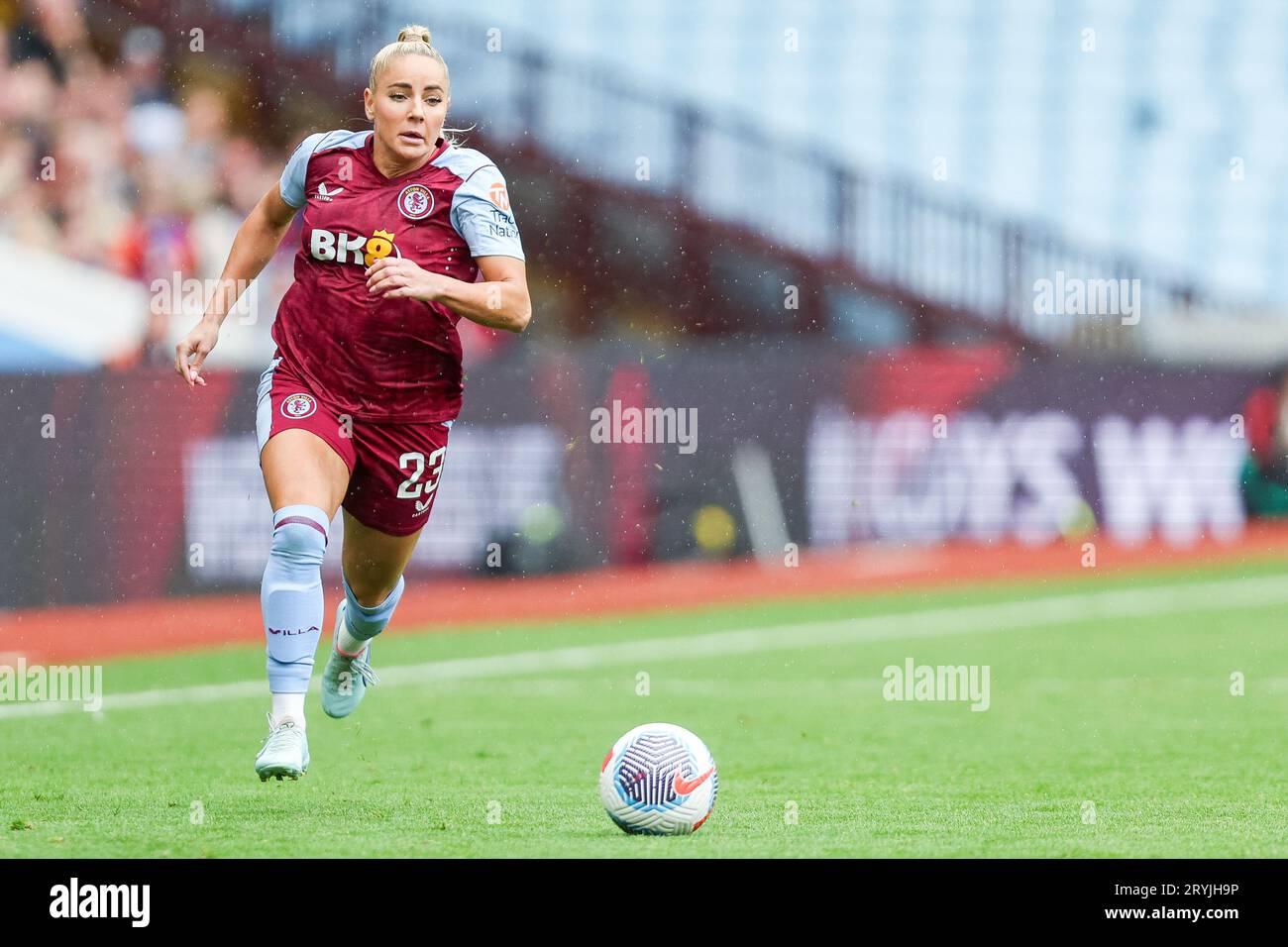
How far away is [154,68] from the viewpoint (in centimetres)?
1666

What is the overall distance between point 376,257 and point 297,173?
487mm

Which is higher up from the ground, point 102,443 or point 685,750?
point 102,443

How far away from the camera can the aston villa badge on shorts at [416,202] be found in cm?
586

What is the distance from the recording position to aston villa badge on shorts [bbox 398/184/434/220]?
19.2ft

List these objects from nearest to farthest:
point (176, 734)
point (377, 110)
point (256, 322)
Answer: point (377, 110) → point (176, 734) → point (256, 322)

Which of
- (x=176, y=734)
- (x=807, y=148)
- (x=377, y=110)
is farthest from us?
(x=807, y=148)

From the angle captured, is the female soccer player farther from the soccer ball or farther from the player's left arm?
the soccer ball

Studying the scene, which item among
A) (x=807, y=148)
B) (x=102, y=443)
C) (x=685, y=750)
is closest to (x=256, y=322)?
(x=102, y=443)

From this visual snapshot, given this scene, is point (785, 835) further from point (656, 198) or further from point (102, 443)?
point (656, 198)

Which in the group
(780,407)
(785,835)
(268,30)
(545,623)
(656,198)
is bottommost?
Result: (785,835)

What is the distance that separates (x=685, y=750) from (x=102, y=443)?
899 cm

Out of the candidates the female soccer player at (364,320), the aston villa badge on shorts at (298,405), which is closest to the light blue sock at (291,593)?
the female soccer player at (364,320)

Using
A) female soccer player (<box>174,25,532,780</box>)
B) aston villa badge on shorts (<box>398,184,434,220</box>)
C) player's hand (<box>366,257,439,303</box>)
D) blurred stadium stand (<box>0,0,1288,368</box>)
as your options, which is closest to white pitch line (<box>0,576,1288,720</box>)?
female soccer player (<box>174,25,532,780</box>)

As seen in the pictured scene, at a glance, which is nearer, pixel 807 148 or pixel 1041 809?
pixel 1041 809
